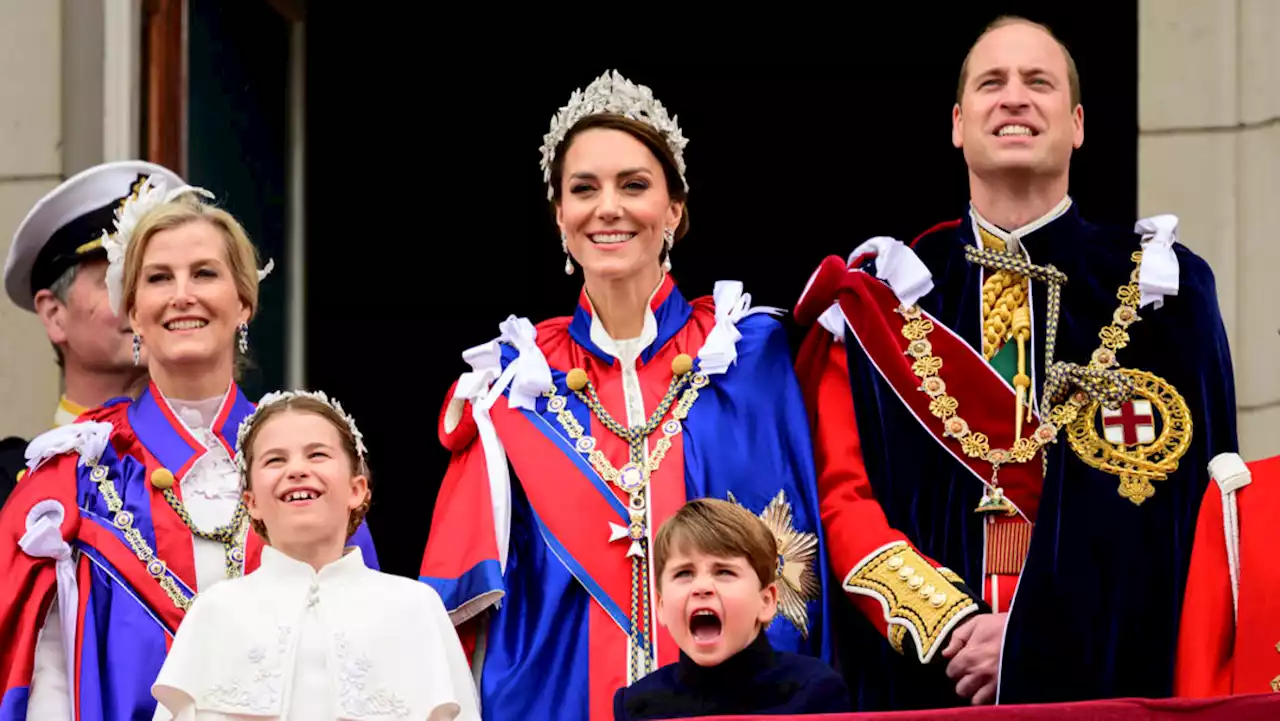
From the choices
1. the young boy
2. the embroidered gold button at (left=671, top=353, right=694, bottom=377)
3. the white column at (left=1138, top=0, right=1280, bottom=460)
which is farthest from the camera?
the white column at (left=1138, top=0, right=1280, bottom=460)

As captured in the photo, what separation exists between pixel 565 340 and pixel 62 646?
114 cm

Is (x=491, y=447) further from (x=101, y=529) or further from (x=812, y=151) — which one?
(x=812, y=151)

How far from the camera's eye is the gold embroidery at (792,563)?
4707mm

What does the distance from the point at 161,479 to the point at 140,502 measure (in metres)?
0.06

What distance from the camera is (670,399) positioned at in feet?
16.0

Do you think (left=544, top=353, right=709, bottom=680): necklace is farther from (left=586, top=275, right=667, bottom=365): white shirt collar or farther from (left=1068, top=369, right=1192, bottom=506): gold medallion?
(left=1068, top=369, right=1192, bottom=506): gold medallion

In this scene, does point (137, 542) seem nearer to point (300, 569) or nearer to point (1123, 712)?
point (300, 569)

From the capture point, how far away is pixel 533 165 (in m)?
7.43

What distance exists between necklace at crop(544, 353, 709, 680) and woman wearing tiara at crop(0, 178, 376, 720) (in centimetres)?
46

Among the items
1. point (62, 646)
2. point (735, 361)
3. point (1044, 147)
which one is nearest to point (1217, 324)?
point (1044, 147)

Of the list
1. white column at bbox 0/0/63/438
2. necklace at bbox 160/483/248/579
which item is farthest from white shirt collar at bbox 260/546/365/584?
white column at bbox 0/0/63/438

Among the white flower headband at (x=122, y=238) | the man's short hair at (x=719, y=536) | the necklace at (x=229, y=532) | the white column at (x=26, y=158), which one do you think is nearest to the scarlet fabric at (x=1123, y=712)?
the man's short hair at (x=719, y=536)

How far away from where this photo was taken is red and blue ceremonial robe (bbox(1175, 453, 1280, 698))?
4.38m

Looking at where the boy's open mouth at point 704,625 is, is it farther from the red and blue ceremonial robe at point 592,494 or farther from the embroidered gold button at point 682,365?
the embroidered gold button at point 682,365
